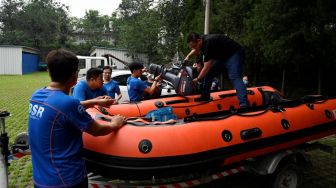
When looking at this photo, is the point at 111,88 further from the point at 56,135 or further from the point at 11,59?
the point at 11,59

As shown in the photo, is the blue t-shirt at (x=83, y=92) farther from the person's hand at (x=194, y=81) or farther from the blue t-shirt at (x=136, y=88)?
the person's hand at (x=194, y=81)

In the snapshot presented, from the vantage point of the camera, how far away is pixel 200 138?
386 cm

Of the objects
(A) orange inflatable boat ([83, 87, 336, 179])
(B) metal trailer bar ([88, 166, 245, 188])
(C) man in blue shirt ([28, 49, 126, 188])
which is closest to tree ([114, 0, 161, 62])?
(A) orange inflatable boat ([83, 87, 336, 179])

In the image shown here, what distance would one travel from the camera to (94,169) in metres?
3.71

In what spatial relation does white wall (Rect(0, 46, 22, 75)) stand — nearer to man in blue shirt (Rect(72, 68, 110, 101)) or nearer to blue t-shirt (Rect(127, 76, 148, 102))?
Result: blue t-shirt (Rect(127, 76, 148, 102))

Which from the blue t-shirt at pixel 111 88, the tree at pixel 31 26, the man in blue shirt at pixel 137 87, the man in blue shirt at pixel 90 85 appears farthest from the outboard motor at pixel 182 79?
the tree at pixel 31 26

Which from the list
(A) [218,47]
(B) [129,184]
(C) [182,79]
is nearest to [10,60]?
(C) [182,79]

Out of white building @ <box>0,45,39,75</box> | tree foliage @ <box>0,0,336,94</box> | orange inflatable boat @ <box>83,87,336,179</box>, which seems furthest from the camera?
white building @ <box>0,45,39,75</box>

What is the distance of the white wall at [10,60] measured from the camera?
39.4 m

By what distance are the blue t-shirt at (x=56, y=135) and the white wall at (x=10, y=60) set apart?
133 ft

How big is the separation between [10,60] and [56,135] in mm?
40899

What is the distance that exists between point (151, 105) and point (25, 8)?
67135mm

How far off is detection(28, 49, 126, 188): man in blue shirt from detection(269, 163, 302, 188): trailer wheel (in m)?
2.86

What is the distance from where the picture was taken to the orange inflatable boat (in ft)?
11.7
